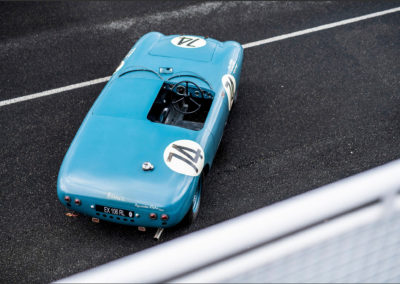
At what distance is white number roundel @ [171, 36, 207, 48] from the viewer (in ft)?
20.4

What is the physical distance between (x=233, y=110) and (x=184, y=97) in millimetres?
1347

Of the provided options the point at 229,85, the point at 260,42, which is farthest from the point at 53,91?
the point at 260,42

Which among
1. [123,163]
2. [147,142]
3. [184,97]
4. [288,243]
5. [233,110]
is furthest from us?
[233,110]

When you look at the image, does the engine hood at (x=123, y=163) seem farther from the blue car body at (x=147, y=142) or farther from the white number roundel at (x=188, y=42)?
the white number roundel at (x=188, y=42)

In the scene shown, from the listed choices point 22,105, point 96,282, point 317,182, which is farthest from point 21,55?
point 96,282

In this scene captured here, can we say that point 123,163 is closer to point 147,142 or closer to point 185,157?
point 147,142

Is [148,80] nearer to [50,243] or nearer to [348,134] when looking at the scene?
[50,243]

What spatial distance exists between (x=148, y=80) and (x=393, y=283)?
421 cm

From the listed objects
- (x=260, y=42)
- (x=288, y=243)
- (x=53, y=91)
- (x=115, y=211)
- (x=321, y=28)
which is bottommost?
(x=53, y=91)

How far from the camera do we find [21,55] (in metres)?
7.62

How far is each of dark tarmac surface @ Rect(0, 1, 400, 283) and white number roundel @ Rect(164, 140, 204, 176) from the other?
2.62 feet

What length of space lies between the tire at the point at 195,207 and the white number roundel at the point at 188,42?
6.69ft

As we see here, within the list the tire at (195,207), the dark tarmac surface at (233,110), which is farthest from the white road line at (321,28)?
the tire at (195,207)

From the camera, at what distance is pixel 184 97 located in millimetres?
5586
